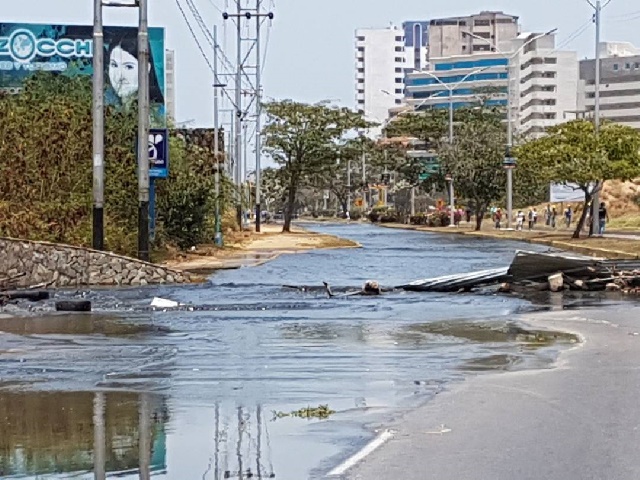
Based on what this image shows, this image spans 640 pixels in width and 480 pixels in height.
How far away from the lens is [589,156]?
5562 cm

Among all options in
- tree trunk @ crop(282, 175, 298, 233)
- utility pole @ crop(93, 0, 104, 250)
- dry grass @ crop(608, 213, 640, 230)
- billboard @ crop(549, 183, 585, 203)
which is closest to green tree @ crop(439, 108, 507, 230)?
billboard @ crop(549, 183, 585, 203)

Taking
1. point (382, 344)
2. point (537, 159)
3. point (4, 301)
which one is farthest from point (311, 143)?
point (382, 344)

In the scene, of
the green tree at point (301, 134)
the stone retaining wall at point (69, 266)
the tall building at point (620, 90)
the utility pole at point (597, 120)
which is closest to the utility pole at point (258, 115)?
the green tree at point (301, 134)

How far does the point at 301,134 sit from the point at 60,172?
43.2 m

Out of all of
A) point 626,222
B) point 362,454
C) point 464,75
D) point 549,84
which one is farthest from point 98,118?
point 464,75

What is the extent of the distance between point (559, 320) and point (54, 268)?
13.7m

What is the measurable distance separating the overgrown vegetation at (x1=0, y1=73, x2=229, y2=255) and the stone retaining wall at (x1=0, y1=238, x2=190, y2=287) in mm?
5659

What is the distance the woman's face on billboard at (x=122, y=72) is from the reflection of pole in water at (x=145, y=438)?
152 ft

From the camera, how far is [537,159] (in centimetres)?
5866

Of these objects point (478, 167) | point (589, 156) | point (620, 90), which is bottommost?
point (478, 167)

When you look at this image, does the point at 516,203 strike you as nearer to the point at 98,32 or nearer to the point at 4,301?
the point at 98,32

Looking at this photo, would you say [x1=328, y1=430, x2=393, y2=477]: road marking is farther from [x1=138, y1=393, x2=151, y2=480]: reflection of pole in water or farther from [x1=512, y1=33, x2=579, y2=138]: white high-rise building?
[x1=512, y1=33, x2=579, y2=138]: white high-rise building

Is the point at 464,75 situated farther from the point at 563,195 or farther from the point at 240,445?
the point at 240,445

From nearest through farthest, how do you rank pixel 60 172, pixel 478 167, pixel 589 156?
pixel 60 172 < pixel 589 156 < pixel 478 167
